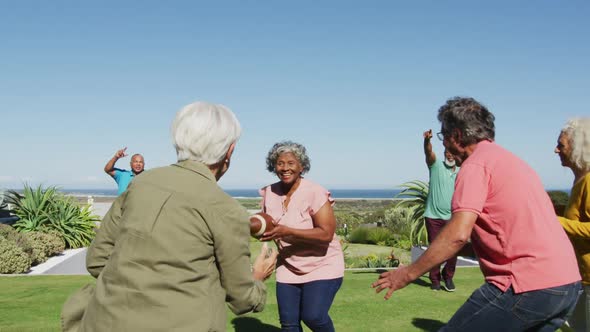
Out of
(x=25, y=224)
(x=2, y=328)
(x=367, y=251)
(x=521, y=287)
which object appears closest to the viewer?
(x=521, y=287)

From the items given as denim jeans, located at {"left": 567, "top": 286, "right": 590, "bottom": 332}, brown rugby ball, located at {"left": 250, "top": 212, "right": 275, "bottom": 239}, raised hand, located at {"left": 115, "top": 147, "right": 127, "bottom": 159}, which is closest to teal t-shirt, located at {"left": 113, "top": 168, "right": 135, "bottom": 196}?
raised hand, located at {"left": 115, "top": 147, "right": 127, "bottom": 159}

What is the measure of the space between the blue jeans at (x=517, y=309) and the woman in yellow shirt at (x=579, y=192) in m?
0.93

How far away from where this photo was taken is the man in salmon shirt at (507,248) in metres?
2.98

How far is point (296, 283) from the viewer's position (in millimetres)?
4953

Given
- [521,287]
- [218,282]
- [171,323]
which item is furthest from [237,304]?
[521,287]

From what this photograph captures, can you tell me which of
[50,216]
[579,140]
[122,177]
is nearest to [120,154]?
[122,177]

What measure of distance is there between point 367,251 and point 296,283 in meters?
12.2

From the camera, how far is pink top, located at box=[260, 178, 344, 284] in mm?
4945

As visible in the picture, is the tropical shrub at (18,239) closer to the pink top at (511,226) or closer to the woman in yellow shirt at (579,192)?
the woman in yellow shirt at (579,192)

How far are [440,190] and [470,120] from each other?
5367mm

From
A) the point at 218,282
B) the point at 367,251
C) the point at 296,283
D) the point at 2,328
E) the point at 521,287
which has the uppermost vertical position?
the point at 218,282

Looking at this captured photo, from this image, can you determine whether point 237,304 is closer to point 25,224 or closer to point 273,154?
point 273,154

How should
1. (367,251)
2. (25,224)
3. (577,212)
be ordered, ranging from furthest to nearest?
(367,251) < (25,224) < (577,212)

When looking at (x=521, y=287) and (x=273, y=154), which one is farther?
(x=273, y=154)
